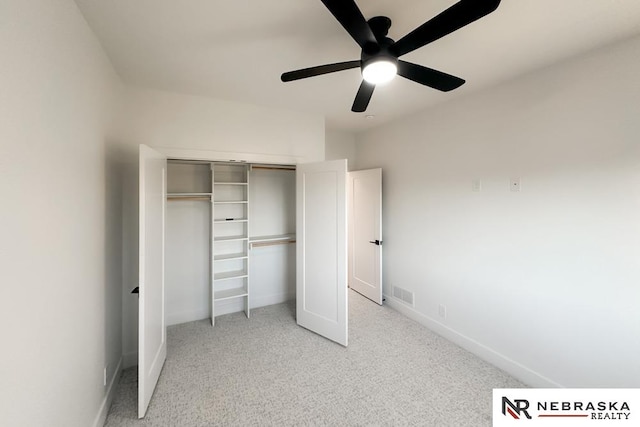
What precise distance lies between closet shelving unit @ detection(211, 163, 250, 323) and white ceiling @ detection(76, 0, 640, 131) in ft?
3.55

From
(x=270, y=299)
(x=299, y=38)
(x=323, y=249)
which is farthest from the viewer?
(x=270, y=299)

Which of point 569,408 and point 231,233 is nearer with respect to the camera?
point 569,408

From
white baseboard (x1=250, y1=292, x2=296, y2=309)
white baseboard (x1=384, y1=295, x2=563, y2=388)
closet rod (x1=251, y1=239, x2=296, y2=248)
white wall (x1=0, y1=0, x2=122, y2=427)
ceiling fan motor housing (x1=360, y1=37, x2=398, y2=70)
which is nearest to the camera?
white wall (x1=0, y1=0, x2=122, y2=427)

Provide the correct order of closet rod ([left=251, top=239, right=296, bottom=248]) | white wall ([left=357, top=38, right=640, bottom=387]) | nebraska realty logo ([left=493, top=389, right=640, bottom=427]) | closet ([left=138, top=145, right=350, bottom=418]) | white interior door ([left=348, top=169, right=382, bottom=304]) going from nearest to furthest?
1. nebraska realty logo ([left=493, top=389, right=640, bottom=427])
2. white wall ([left=357, top=38, right=640, bottom=387])
3. closet ([left=138, top=145, right=350, bottom=418])
4. closet rod ([left=251, top=239, right=296, bottom=248])
5. white interior door ([left=348, top=169, right=382, bottom=304])

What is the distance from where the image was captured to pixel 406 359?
2.49 meters

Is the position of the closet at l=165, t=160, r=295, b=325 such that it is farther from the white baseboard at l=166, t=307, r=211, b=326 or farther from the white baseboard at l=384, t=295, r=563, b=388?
the white baseboard at l=384, t=295, r=563, b=388

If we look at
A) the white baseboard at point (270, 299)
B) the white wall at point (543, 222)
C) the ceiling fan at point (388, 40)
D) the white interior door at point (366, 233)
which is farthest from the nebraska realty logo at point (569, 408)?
the white baseboard at point (270, 299)

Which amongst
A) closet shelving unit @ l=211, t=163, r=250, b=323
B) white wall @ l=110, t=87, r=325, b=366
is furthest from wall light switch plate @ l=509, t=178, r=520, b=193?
closet shelving unit @ l=211, t=163, r=250, b=323

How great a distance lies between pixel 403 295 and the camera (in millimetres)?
3482

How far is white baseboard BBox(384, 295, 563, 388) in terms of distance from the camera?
2136mm

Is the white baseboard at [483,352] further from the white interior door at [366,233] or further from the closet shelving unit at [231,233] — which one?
the closet shelving unit at [231,233]

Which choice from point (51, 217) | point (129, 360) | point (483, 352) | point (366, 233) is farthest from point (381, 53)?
point (129, 360)

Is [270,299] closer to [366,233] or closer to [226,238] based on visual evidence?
[226,238]

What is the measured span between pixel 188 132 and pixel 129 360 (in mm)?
2347
